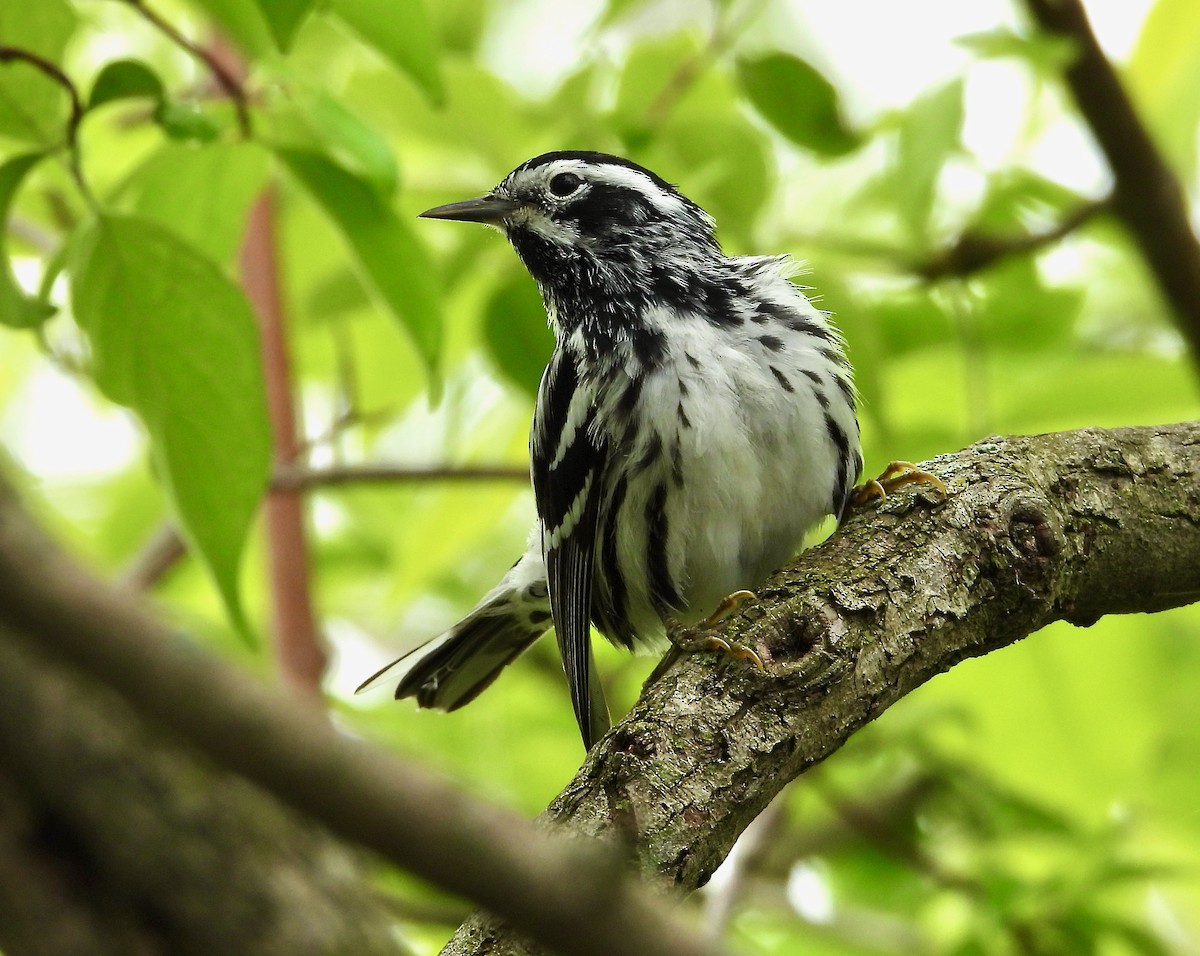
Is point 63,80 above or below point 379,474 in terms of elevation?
above

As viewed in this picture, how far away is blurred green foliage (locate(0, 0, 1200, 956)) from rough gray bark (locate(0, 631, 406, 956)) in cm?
89

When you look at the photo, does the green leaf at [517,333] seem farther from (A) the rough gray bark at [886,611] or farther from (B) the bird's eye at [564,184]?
(A) the rough gray bark at [886,611]

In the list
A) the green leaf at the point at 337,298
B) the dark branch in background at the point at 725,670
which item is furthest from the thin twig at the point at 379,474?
the dark branch in background at the point at 725,670

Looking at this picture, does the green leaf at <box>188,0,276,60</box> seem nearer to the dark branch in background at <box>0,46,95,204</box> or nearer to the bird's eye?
the dark branch in background at <box>0,46,95,204</box>

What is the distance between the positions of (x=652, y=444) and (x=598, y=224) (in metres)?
0.67

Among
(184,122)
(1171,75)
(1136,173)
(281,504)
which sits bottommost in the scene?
(281,504)

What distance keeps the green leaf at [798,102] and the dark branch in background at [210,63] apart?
715mm

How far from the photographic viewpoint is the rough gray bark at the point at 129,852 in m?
0.66

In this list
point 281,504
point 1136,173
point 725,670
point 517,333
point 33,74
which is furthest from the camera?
point 281,504

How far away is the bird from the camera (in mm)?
2295

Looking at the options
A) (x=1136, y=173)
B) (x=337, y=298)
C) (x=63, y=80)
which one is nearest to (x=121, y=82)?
(x=63, y=80)

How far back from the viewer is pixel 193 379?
159 centimetres

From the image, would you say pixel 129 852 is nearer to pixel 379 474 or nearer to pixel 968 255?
pixel 379 474

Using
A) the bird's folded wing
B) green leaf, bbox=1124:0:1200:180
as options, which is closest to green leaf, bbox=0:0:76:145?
the bird's folded wing
